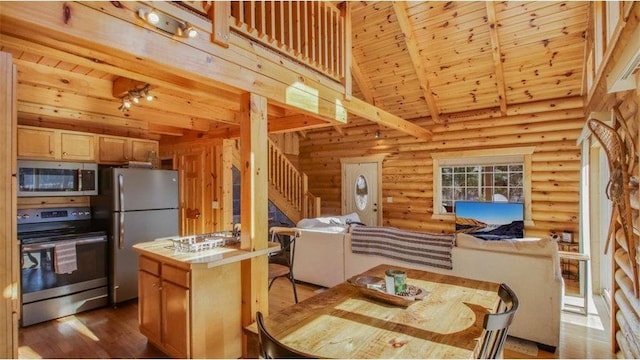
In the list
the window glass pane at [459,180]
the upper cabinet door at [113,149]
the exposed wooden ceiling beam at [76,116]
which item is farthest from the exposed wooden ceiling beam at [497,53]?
the upper cabinet door at [113,149]

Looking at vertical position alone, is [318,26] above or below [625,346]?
above

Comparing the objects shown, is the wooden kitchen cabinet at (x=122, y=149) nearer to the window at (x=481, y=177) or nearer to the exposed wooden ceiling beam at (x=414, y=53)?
the exposed wooden ceiling beam at (x=414, y=53)

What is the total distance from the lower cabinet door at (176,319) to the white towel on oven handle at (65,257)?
66.0 inches

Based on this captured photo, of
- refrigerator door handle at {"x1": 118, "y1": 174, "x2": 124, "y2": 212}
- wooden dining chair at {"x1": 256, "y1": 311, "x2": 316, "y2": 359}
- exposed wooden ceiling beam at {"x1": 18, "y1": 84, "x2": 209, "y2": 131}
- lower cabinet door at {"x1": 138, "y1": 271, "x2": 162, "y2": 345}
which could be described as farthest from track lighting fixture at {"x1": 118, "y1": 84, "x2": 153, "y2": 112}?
wooden dining chair at {"x1": 256, "y1": 311, "x2": 316, "y2": 359}

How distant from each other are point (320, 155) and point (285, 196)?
2031 mm

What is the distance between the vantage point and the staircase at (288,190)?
257 inches

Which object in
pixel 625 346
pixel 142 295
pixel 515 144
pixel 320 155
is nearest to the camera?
pixel 625 346

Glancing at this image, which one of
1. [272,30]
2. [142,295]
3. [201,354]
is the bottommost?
[201,354]

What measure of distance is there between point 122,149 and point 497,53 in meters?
5.45

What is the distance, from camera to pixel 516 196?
5.78m

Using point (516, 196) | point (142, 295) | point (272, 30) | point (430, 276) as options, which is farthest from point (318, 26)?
point (516, 196)

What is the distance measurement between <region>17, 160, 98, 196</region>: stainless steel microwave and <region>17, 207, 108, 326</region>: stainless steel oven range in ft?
0.96

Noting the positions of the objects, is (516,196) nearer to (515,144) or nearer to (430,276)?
(515,144)

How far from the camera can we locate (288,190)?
22.3 feet
